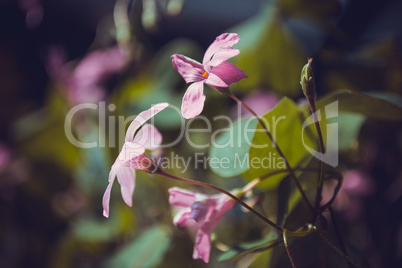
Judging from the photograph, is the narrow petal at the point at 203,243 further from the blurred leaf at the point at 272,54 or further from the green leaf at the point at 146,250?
the blurred leaf at the point at 272,54

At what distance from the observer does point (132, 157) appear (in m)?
0.29

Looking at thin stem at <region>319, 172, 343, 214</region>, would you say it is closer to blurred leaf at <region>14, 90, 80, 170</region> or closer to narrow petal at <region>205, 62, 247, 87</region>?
narrow petal at <region>205, 62, 247, 87</region>

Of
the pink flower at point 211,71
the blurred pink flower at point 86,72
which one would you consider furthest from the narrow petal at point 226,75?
the blurred pink flower at point 86,72

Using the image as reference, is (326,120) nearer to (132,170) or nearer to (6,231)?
(132,170)

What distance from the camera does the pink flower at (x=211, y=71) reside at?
0.90 feet

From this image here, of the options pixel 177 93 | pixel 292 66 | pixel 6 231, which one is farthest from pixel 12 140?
pixel 292 66

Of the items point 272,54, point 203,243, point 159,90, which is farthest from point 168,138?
point 203,243

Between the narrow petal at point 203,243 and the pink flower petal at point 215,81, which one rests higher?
the pink flower petal at point 215,81

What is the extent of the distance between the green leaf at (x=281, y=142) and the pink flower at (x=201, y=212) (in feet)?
0.14

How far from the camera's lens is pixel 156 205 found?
0.58 metres

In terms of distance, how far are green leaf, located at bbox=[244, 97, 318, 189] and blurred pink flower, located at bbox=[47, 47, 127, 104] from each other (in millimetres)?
421

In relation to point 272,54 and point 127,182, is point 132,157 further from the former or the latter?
point 272,54

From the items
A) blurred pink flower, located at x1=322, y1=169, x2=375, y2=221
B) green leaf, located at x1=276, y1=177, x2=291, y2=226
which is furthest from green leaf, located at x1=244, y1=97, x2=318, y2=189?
blurred pink flower, located at x1=322, y1=169, x2=375, y2=221

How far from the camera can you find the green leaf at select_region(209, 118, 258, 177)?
1.16 ft
